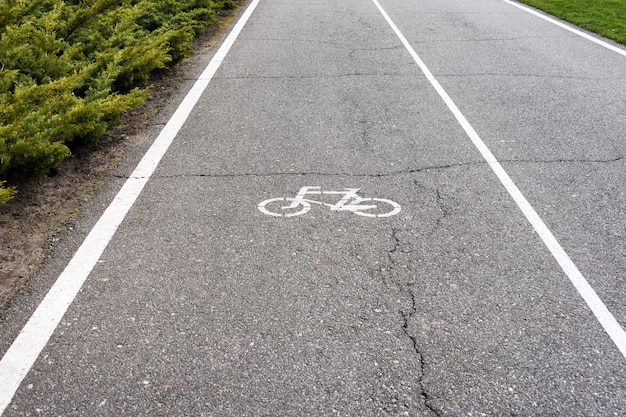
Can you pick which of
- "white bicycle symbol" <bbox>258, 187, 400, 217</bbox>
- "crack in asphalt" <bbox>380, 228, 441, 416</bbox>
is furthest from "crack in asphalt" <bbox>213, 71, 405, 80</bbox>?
"crack in asphalt" <bbox>380, 228, 441, 416</bbox>

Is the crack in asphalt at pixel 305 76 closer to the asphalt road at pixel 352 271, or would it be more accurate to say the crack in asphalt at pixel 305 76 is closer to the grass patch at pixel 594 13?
the asphalt road at pixel 352 271

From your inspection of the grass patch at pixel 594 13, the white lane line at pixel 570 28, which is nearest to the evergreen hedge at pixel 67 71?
the white lane line at pixel 570 28

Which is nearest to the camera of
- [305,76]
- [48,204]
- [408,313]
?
[408,313]

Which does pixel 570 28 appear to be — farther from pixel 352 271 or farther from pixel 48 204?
pixel 48 204

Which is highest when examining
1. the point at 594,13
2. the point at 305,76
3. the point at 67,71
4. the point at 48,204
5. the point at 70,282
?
the point at 67,71

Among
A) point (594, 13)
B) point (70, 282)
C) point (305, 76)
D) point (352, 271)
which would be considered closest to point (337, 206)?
point (352, 271)

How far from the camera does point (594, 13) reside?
17297 millimetres

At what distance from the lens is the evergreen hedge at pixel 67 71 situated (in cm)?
585

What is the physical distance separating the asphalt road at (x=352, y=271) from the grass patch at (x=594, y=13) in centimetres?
622

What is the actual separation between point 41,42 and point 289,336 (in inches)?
217

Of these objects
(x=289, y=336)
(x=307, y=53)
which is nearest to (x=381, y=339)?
(x=289, y=336)

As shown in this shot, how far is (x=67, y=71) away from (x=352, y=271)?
191 inches

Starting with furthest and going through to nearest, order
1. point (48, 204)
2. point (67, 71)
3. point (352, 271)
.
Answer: point (67, 71)
point (48, 204)
point (352, 271)

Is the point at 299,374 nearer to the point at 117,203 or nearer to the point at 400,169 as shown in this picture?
the point at 117,203
